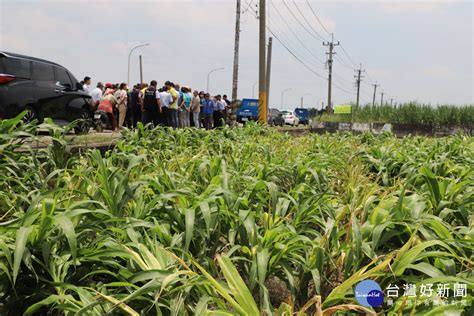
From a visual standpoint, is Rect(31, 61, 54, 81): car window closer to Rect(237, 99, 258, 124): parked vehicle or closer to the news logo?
the news logo

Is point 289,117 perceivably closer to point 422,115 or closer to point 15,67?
point 422,115

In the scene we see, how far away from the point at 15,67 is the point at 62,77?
150cm

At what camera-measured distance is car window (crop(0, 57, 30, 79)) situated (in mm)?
8309

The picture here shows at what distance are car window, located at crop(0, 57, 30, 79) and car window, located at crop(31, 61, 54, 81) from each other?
7.0 inches

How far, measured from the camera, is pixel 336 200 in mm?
3201

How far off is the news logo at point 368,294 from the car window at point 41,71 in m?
8.84

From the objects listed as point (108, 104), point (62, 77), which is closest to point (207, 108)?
point (108, 104)


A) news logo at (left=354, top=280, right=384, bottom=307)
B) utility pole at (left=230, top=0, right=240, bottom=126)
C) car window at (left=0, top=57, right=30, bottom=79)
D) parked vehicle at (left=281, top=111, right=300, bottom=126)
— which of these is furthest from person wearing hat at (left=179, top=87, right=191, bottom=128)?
parked vehicle at (left=281, top=111, right=300, bottom=126)

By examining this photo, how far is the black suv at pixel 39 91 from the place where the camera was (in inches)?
323

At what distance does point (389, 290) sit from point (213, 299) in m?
0.76

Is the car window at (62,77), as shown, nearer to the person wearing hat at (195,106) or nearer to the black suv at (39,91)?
the black suv at (39,91)

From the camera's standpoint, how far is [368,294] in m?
1.82

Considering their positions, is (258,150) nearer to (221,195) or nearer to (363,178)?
(363,178)

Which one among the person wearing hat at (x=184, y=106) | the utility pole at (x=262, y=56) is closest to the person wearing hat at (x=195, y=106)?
the person wearing hat at (x=184, y=106)
